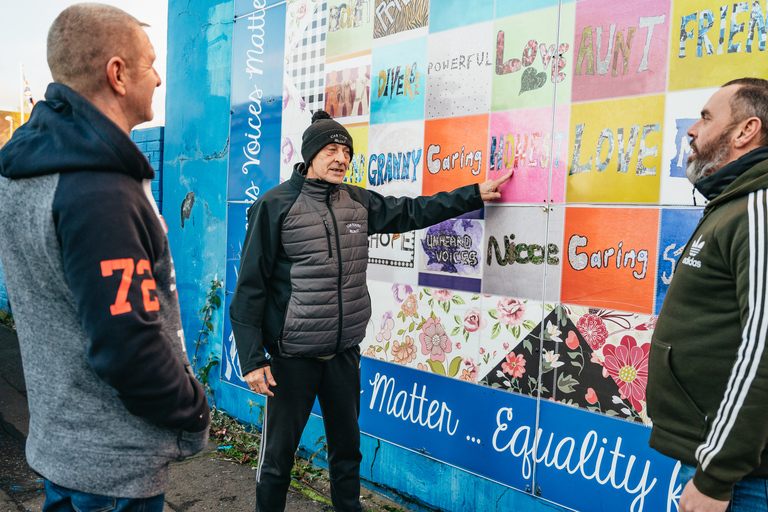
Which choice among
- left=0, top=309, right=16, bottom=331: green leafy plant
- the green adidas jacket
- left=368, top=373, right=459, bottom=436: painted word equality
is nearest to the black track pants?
left=368, top=373, right=459, bottom=436: painted word equality

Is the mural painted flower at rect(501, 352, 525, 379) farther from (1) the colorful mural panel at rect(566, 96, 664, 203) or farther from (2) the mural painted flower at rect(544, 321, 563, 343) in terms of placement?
(1) the colorful mural panel at rect(566, 96, 664, 203)

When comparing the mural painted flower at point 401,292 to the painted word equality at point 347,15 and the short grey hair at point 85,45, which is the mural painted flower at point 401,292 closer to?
the painted word equality at point 347,15

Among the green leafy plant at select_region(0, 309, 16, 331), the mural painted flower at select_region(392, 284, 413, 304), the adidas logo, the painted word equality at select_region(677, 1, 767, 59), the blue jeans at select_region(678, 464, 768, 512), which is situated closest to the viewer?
the blue jeans at select_region(678, 464, 768, 512)

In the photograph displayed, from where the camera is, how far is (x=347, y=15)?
4.05 m

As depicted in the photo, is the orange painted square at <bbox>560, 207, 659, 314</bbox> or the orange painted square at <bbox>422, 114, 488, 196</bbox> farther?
the orange painted square at <bbox>422, 114, 488, 196</bbox>

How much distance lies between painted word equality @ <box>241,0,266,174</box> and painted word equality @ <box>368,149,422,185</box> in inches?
50.4

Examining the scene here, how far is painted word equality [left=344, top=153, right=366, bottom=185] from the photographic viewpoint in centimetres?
396

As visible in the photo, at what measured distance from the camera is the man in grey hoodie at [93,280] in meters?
1.40

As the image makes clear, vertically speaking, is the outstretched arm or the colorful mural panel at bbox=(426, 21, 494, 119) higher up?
the colorful mural panel at bbox=(426, 21, 494, 119)

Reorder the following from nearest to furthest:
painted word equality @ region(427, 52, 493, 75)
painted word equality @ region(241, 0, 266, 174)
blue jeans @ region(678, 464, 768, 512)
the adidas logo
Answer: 1. blue jeans @ region(678, 464, 768, 512)
2. the adidas logo
3. painted word equality @ region(427, 52, 493, 75)
4. painted word equality @ region(241, 0, 266, 174)

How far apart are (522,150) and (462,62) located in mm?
678

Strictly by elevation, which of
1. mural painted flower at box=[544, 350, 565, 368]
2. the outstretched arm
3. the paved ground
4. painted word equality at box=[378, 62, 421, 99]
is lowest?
the paved ground

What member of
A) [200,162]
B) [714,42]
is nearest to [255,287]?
[714,42]

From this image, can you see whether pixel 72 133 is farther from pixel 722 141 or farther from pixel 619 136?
pixel 619 136
